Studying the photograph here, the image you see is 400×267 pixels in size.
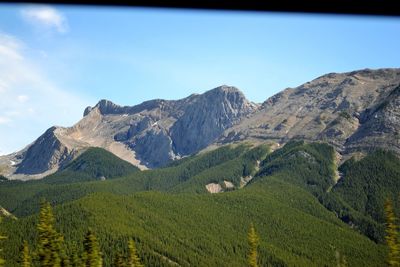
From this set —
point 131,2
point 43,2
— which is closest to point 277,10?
point 131,2

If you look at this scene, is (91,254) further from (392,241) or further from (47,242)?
(392,241)

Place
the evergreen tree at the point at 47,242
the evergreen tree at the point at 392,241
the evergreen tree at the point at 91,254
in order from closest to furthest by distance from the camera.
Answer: the evergreen tree at the point at 392,241 → the evergreen tree at the point at 47,242 → the evergreen tree at the point at 91,254

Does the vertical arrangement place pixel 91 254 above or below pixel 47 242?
below

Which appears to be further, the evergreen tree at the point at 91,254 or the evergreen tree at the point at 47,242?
the evergreen tree at the point at 91,254

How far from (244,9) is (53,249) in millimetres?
60194

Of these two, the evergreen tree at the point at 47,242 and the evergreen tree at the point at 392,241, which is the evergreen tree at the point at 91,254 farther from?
the evergreen tree at the point at 392,241

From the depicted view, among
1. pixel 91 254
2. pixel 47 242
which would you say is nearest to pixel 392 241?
pixel 91 254

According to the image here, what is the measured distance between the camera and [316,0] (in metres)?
5.45

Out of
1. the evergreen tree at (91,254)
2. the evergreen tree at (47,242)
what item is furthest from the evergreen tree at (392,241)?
the evergreen tree at (47,242)

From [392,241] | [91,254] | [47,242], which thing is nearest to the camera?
[392,241]

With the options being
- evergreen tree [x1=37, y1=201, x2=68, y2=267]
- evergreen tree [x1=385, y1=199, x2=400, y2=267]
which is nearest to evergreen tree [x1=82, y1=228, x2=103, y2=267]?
evergreen tree [x1=37, y1=201, x2=68, y2=267]

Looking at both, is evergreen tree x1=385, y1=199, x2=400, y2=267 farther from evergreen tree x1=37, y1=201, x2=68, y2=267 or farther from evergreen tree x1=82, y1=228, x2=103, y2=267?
evergreen tree x1=37, y1=201, x2=68, y2=267

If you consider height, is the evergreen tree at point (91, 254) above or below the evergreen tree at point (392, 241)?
A: below

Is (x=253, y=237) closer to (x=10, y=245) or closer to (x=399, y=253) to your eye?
(x=399, y=253)
